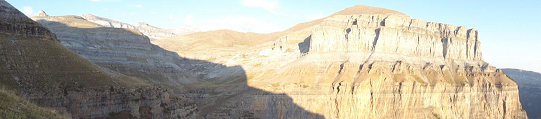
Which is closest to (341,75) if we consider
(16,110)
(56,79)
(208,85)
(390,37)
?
(390,37)

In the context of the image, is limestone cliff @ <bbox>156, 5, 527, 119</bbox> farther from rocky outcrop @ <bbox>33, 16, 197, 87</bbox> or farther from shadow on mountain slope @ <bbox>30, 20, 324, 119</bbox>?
rocky outcrop @ <bbox>33, 16, 197, 87</bbox>

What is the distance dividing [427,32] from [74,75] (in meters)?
126

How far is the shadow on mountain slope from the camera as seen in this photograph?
12094 cm

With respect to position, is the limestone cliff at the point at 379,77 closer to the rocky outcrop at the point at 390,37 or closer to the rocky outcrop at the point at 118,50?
the rocky outcrop at the point at 390,37

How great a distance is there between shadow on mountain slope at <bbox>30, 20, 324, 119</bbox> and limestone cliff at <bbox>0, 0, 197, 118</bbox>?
58523mm

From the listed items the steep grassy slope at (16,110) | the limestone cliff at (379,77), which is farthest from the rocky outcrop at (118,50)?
the steep grassy slope at (16,110)

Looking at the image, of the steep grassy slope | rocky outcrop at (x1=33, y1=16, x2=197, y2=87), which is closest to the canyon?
rocky outcrop at (x1=33, y1=16, x2=197, y2=87)

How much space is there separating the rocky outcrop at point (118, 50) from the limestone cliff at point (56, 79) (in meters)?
Result: 91.9

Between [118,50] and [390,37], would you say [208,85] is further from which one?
[390,37]

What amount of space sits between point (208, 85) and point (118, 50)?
120ft

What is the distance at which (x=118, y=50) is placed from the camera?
560 feet

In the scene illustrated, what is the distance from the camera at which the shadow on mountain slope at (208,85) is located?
4761 inches

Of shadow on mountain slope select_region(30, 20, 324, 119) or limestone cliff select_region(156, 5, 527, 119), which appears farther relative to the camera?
limestone cliff select_region(156, 5, 527, 119)

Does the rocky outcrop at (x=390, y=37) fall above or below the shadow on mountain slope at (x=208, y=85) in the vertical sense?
above
